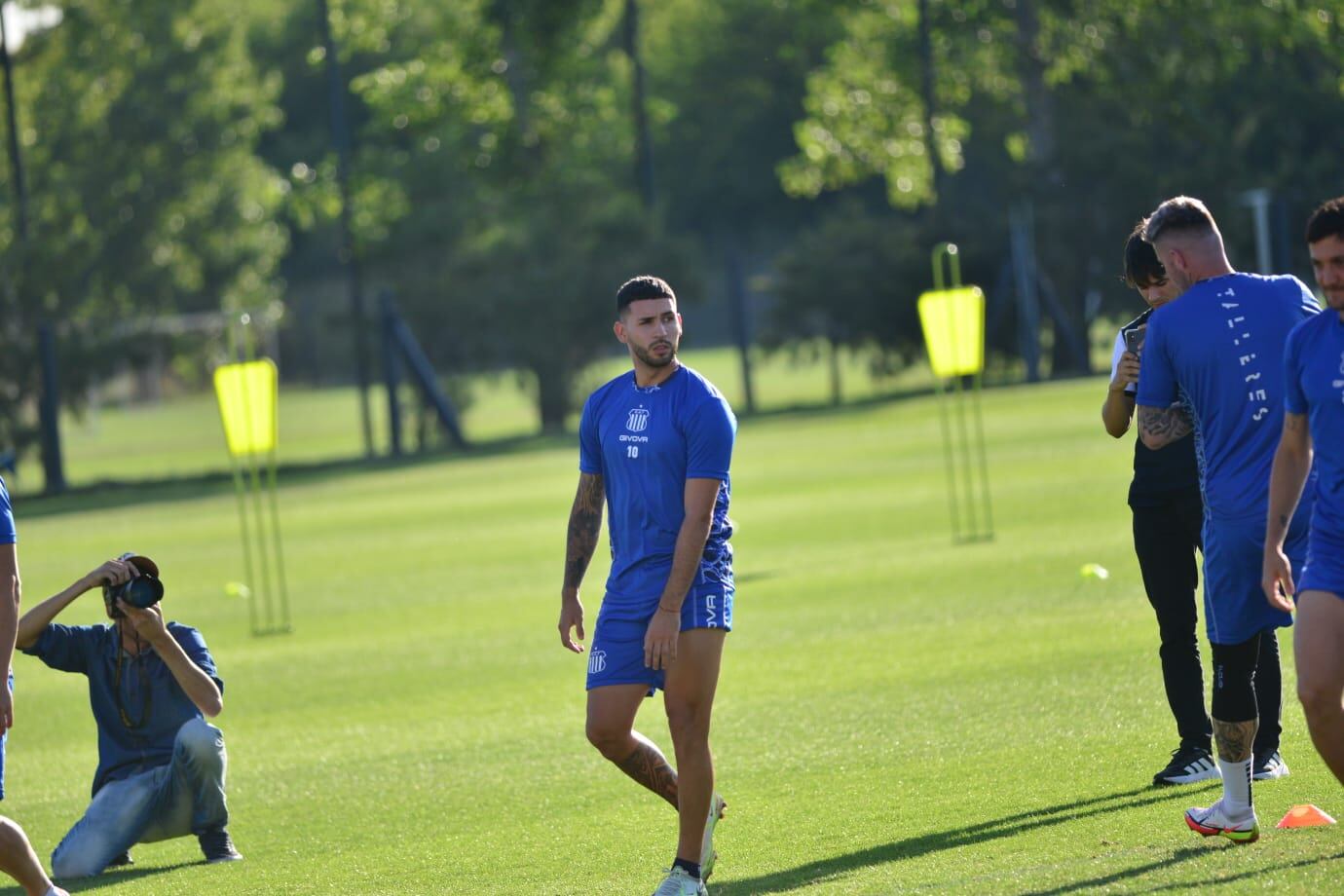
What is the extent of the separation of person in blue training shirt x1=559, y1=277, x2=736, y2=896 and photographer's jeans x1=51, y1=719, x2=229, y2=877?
2238 mm

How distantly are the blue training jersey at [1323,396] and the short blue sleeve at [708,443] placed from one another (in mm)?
1751

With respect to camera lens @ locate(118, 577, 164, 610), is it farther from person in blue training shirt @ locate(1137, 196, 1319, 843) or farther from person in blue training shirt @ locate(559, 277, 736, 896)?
person in blue training shirt @ locate(1137, 196, 1319, 843)

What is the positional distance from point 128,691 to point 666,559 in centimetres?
288

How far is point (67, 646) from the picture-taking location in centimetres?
854

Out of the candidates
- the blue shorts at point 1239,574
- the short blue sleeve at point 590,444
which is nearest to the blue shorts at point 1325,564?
the blue shorts at point 1239,574

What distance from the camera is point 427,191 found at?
1831 inches

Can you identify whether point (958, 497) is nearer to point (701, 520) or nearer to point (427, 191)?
point (701, 520)

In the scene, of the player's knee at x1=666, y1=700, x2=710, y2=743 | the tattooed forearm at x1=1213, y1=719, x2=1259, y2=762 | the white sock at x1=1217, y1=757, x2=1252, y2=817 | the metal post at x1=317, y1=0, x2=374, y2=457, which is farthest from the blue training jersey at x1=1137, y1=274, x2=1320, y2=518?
the metal post at x1=317, y1=0, x2=374, y2=457

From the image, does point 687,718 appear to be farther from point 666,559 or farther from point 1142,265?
point 1142,265

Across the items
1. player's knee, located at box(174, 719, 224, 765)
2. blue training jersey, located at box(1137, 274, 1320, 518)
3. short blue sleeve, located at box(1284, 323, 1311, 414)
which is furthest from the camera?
player's knee, located at box(174, 719, 224, 765)

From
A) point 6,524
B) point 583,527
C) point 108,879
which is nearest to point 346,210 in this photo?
point 108,879

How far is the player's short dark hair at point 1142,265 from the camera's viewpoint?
758cm

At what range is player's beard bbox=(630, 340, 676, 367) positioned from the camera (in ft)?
22.7

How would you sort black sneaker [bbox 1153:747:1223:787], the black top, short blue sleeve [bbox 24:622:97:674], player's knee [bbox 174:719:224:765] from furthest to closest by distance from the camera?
player's knee [bbox 174:719:224:765]
short blue sleeve [bbox 24:622:97:674]
the black top
black sneaker [bbox 1153:747:1223:787]
